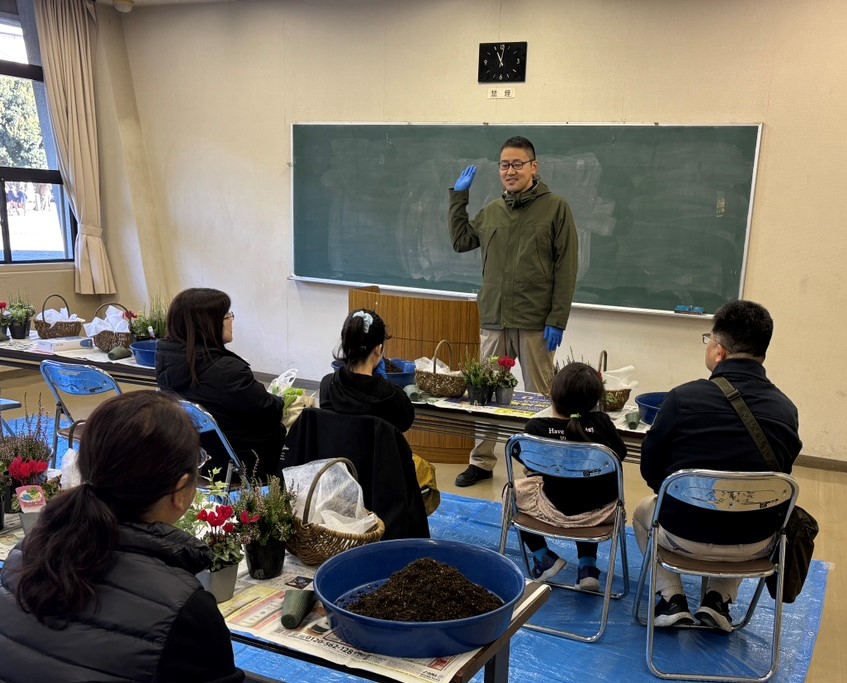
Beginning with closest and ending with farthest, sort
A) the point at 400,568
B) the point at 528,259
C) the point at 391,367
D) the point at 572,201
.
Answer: the point at 400,568 < the point at 391,367 < the point at 528,259 < the point at 572,201

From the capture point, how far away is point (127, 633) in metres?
1.08

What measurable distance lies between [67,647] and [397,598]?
58 cm

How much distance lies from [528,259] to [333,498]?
7.48ft

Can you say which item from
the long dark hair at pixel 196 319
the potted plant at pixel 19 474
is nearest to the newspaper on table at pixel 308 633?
the potted plant at pixel 19 474

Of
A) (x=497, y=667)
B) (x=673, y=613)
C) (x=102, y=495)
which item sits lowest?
(x=673, y=613)

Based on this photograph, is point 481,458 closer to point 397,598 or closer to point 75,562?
point 397,598

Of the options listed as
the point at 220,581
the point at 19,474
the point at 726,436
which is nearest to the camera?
the point at 220,581

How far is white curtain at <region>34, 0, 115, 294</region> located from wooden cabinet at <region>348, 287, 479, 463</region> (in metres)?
3.20

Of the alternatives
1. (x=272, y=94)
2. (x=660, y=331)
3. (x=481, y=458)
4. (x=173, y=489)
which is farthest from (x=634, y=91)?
(x=173, y=489)

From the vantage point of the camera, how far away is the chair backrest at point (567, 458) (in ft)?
7.95

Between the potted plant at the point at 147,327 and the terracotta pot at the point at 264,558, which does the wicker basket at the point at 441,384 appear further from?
the terracotta pot at the point at 264,558

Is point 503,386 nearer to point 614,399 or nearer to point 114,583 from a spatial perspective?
point 614,399

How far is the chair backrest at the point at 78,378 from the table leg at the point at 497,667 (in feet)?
7.03

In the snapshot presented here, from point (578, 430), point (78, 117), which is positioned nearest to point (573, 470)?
point (578, 430)
